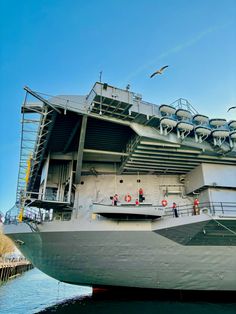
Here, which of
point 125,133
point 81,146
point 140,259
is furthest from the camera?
point 125,133

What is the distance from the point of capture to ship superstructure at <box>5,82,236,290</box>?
1050 cm

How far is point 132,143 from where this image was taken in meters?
13.0

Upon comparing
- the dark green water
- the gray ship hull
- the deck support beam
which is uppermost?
the deck support beam

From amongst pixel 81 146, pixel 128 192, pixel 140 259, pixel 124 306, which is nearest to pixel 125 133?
pixel 81 146

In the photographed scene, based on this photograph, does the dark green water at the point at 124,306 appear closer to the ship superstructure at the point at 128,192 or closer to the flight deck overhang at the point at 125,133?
the ship superstructure at the point at 128,192

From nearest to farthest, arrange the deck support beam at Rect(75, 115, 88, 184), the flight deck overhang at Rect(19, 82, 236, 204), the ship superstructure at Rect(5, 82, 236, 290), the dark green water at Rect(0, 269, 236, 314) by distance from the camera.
Result: the dark green water at Rect(0, 269, 236, 314) < the ship superstructure at Rect(5, 82, 236, 290) < the flight deck overhang at Rect(19, 82, 236, 204) < the deck support beam at Rect(75, 115, 88, 184)

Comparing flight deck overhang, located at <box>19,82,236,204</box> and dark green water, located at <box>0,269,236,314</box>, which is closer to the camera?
dark green water, located at <box>0,269,236,314</box>

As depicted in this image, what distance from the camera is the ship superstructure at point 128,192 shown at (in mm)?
10500

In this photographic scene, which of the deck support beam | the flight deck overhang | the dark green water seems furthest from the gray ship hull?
the flight deck overhang

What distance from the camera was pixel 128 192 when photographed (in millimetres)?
14836

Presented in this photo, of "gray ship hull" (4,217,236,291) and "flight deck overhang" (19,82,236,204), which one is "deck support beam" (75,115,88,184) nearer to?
"flight deck overhang" (19,82,236,204)

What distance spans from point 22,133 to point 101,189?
19.3 feet

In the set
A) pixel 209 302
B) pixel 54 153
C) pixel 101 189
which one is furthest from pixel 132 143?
pixel 209 302

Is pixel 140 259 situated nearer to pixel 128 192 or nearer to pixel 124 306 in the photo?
pixel 124 306
